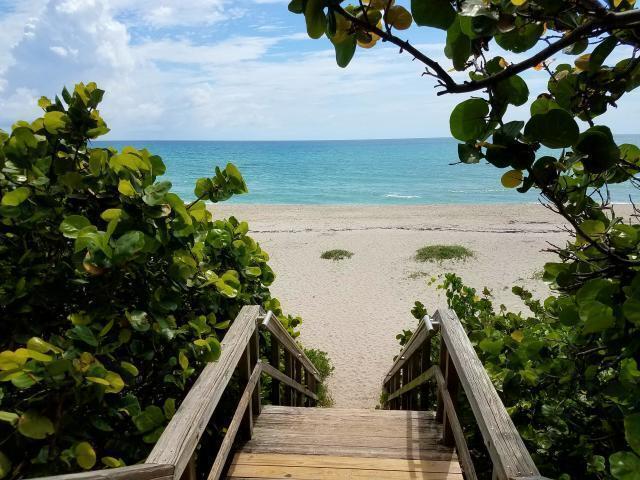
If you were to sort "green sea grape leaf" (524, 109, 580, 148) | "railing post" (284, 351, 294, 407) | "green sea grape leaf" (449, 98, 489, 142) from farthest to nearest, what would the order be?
1. "railing post" (284, 351, 294, 407)
2. "green sea grape leaf" (449, 98, 489, 142)
3. "green sea grape leaf" (524, 109, 580, 148)

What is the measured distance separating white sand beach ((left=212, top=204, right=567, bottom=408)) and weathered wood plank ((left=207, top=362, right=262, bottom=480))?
2474 mm

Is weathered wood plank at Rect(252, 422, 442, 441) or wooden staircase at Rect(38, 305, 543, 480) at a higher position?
wooden staircase at Rect(38, 305, 543, 480)

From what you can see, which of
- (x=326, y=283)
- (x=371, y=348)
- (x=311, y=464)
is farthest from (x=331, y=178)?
(x=311, y=464)

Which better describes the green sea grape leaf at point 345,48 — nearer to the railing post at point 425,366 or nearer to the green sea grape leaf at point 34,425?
the green sea grape leaf at point 34,425

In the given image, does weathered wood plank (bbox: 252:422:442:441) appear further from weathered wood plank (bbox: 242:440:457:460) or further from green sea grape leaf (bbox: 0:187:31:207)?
green sea grape leaf (bbox: 0:187:31:207)

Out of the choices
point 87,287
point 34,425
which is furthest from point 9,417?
point 87,287

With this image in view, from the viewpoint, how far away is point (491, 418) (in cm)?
185

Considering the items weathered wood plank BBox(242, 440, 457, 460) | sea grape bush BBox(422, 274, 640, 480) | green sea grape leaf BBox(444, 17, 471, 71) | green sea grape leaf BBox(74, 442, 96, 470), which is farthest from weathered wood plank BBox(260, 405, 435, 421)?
green sea grape leaf BBox(444, 17, 471, 71)

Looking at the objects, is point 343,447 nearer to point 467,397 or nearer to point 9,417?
point 467,397

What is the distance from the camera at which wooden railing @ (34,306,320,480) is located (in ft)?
4.87

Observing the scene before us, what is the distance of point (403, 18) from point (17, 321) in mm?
1736

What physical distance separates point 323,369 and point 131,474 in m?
6.88

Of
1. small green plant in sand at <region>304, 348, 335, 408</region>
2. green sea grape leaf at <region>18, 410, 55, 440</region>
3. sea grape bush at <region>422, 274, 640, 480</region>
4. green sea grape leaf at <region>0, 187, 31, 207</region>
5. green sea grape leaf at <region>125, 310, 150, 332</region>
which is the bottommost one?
small green plant in sand at <region>304, 348, 335, 408</region>

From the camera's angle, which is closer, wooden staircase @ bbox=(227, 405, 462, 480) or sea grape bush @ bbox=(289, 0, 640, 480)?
sea grape bush @ bbox=(289, 0, 640, 480)
